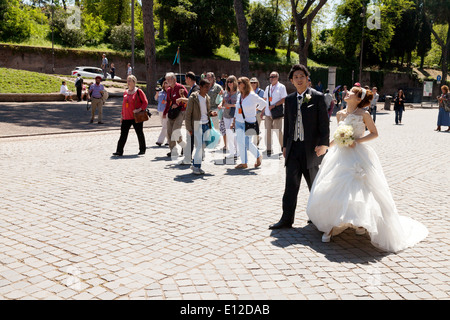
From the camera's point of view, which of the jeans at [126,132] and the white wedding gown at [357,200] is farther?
the jeans at [126,132]

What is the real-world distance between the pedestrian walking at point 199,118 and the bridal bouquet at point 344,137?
4.35 m

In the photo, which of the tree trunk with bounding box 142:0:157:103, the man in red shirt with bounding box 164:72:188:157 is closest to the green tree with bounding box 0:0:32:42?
the tree trunk with bounding box 142:0:157:103

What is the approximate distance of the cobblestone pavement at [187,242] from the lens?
13.6ft

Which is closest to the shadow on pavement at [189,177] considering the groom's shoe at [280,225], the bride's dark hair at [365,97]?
the groom's shoe at [280,225]

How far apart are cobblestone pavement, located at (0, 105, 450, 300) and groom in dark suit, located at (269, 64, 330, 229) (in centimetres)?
45

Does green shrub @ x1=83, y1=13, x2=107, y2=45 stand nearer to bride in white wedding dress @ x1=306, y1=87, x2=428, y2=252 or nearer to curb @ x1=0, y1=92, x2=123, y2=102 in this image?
curb @ x1=0, y1=92, x2=123, y2=102

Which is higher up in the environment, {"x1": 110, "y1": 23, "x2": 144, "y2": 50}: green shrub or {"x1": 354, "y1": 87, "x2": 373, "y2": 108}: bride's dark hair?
{"x1": 110, "y1": 23, "x2": 144, "y2": 50}: green shrub

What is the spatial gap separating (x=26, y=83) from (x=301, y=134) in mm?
25144

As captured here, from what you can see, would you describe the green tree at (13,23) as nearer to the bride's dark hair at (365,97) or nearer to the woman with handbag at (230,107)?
the woman with handbag at (230,107)

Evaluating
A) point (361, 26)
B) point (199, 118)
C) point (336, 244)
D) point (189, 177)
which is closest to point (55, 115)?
point (199, 118)

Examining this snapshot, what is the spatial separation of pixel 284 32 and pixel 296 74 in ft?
178

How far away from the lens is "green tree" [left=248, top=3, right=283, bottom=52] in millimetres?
54825

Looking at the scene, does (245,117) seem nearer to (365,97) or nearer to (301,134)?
(301,134)
